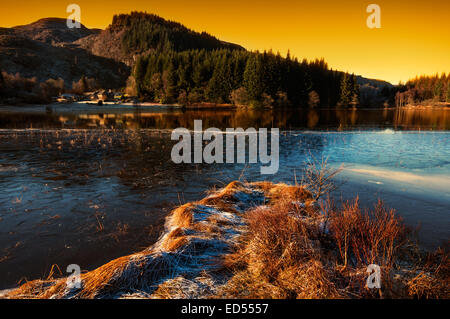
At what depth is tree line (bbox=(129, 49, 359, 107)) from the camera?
303ft

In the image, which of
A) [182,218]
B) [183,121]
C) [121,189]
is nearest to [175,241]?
[182,218]

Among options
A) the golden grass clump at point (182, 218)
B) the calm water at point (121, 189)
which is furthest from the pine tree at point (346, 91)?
the golden grass clump at point (182, 218)

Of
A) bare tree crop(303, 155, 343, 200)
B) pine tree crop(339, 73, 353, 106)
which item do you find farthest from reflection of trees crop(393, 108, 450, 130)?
pine tree crop(339, 73, 353, 106)

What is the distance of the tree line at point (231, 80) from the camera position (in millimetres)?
92312

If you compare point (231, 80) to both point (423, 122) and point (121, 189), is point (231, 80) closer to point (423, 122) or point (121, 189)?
point (423, 122)

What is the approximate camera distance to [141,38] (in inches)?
7746

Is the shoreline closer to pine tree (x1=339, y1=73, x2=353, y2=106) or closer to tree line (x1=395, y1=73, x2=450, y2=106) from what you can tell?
pine tree (x1=339, y1=73, x2=353, y2=106)

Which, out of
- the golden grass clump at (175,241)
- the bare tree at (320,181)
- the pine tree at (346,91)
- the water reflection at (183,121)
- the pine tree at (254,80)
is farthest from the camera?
the pine tree at (346,91)

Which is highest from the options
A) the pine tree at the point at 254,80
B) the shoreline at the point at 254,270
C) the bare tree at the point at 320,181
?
the pine tree at the point at 254,80

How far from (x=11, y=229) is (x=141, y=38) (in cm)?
21949

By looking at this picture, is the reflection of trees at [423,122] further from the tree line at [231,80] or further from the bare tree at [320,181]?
the tree line at [231,80]

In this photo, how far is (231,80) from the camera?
96375mm

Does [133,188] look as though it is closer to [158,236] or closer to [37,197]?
[37,197]

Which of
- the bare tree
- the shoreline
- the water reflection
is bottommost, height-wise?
the shoreline
